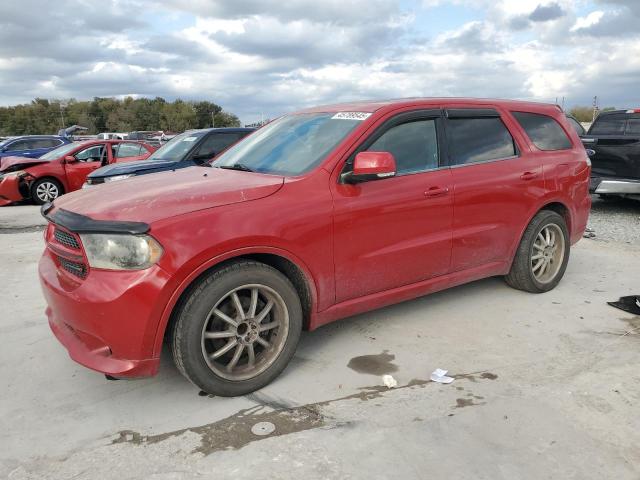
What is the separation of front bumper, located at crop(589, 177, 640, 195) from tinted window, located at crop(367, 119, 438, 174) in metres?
6.07

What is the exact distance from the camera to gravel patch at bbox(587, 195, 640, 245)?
24.1ft

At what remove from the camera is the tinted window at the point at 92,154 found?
11.9 m

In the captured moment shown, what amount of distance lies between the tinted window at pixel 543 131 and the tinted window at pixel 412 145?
1.21m

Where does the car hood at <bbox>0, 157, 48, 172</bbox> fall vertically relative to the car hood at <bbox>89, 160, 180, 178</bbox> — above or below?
above

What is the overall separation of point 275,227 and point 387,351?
4.25 ft

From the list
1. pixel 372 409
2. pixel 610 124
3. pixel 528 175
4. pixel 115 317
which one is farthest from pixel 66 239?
pixel 610 124

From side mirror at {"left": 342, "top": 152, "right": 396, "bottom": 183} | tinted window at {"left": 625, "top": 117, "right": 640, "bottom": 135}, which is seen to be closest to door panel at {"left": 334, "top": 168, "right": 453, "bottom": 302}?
side mirror at {"left": 342, "top": 152, "right": 396, "bottom": 183}

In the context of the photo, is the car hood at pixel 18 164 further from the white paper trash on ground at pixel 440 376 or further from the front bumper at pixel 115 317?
the white paper trash on ground at pixel 440 376

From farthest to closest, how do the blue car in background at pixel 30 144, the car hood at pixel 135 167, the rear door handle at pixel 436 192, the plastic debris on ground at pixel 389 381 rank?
the blue car in background at pixel 30 144
the car hood at pixel 135 167
the rear door handle at pixel 436 192
the plastic debris on ground at pixel 389 381

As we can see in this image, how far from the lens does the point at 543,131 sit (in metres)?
4.83

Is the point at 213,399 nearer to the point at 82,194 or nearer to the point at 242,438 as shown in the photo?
the point at 242,438

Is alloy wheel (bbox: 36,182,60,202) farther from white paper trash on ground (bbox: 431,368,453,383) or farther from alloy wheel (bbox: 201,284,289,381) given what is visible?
white paper trash on ground (bbox: 431,368,453,383)

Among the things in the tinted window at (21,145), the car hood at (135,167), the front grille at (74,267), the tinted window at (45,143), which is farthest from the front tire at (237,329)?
the tinted window at (21,145)

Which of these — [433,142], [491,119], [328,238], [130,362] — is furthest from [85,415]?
[491,119]
